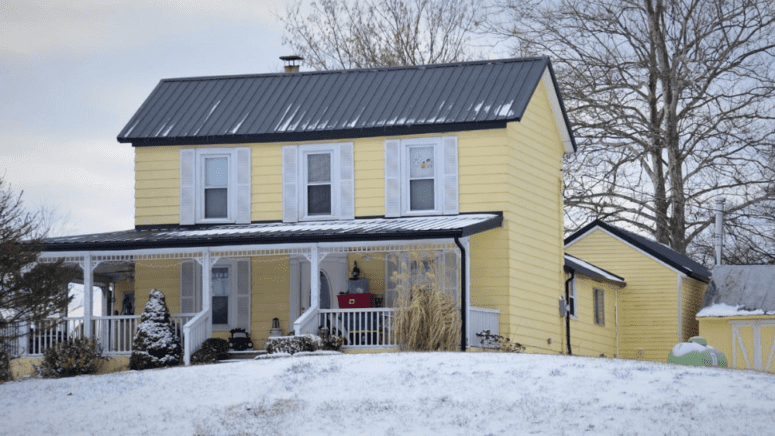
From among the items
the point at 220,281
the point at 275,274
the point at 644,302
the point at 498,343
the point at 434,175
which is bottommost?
the point at 498,343

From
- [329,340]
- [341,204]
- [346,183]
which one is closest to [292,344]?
[329,340]

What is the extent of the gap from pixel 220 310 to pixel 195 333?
1.88m

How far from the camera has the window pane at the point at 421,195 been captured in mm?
25453

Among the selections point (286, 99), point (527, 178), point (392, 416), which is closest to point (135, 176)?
point (286, 99)

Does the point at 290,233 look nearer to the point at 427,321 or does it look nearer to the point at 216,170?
the point at 427,321

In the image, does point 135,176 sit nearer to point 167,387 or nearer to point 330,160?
point 330,160

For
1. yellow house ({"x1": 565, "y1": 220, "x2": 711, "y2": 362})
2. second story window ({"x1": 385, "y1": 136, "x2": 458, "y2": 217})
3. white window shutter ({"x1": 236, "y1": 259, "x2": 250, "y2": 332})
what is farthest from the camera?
yellow house ({"x1": 565, "y1": 220, "x2": 711, "y2": 362})

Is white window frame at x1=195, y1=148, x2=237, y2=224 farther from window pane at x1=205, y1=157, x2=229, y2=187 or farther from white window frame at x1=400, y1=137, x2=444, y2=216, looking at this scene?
white window frame at x1=400, y1=137, x2=444, y2=216

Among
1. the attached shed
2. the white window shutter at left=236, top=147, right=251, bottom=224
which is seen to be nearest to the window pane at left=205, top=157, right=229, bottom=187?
the white window shutter at left=236, top=147, right=251, bottom=224

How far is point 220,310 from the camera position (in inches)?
1021

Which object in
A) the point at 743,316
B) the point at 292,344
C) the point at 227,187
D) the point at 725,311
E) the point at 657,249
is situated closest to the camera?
the point at 292,344

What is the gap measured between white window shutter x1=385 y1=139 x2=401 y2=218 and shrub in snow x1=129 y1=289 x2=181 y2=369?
495 cm

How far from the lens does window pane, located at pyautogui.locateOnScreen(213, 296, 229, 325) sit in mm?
25875

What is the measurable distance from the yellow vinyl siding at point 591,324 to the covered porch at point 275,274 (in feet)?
16.5
